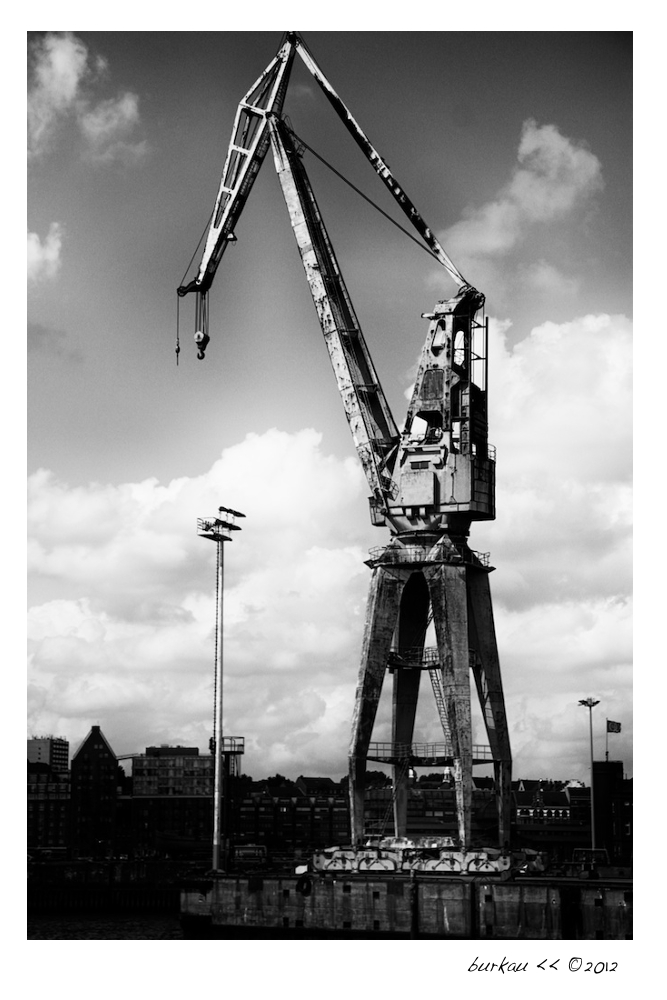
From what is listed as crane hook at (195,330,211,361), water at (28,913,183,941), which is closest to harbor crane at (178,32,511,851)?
crane hook at (195,330,211,361)

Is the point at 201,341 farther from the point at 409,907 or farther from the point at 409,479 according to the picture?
the point at 409,907

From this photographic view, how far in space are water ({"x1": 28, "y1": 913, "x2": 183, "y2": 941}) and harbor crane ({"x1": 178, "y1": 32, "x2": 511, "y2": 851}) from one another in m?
15.6

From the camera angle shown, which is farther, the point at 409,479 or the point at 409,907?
the point at 409,479

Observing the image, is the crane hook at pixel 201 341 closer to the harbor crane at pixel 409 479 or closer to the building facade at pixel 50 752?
the harbor crane at pixel 409 479

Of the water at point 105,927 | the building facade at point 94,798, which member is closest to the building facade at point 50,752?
the building facade at point 94,798

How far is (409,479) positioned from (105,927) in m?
32.1

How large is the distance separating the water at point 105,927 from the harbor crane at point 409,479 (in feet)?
51.2

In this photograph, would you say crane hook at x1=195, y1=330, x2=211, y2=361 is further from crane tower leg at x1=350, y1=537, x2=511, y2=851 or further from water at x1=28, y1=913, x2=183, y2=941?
water at x1=28, y1=913, x2=183, y2=941

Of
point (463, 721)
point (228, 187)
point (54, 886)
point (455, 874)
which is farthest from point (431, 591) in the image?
point (54, 886)

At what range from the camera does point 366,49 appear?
5231 centimetres

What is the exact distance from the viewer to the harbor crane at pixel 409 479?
205ft

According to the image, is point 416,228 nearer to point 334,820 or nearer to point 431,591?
point 431,591

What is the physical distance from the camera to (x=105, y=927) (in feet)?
260

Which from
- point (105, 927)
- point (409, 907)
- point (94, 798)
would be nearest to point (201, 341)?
point (409, 907)
